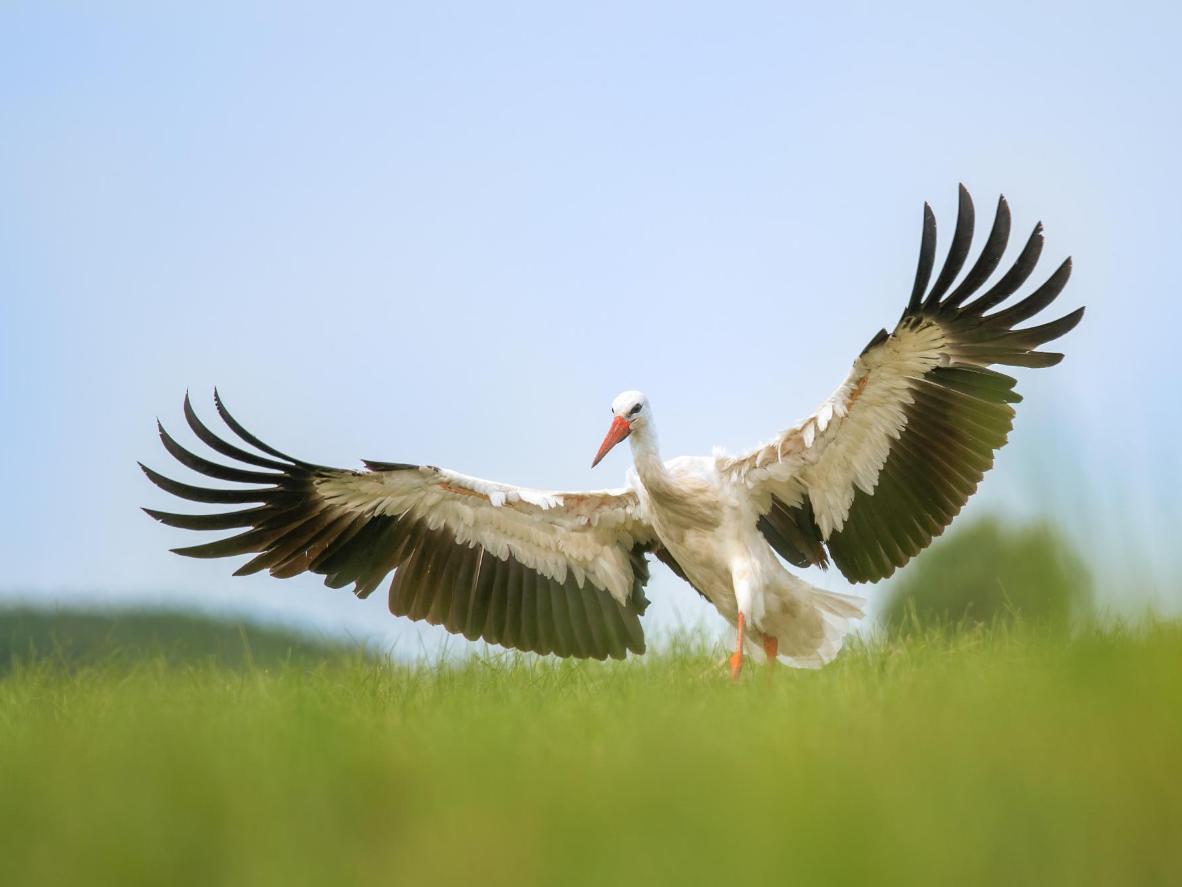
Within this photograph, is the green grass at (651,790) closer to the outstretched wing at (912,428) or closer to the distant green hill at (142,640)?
the outstretched wing at (912,428)

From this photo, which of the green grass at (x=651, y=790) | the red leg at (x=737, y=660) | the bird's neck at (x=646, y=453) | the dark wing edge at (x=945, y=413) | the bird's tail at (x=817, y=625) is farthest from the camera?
the bird's tail at (x=817, y=625)

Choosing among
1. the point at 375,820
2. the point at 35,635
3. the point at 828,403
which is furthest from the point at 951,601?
the point at 375,820

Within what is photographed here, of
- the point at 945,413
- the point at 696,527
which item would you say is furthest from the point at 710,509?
the point at 945,413

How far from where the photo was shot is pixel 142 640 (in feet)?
26.3

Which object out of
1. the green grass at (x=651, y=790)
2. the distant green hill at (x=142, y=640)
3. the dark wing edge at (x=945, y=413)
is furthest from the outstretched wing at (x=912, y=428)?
the distant green hill at (x=142, y=640)

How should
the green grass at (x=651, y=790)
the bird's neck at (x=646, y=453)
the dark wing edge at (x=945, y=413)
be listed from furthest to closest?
the bird's neck at (x=646, y=453)
the dark wing edge at (x=945, y=413)
the green grass at (x=651, y=790)

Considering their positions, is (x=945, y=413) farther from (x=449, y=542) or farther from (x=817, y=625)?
(x=449, y=542)

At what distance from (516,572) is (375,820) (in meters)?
4.11

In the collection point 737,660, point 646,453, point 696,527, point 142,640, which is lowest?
point 142,640

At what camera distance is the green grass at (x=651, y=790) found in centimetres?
320

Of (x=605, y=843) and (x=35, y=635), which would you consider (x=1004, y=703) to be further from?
(x=35, y=635)

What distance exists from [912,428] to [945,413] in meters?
0.19

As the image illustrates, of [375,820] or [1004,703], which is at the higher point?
[1004,703]

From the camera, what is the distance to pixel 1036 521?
4.87 metres
